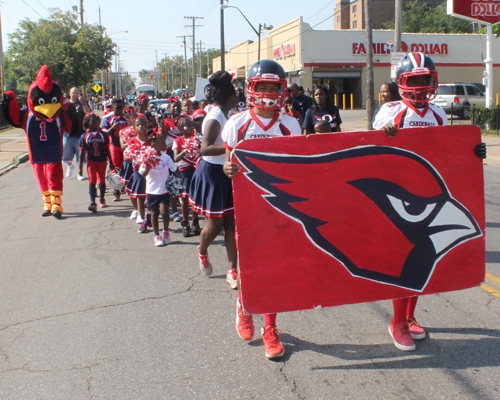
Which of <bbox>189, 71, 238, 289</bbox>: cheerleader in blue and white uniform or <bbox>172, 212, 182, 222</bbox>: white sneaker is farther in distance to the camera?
<bbox>172, 212, 182, 222</bbox>: white sneaker

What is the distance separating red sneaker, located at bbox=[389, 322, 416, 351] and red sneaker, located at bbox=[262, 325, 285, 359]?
796mm

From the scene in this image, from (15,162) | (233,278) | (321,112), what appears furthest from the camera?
(15,162)

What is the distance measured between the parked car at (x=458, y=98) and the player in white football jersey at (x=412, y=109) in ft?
75.1

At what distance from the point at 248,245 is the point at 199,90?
40.9ft

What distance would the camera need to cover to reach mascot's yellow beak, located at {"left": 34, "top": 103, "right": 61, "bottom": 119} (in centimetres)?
891

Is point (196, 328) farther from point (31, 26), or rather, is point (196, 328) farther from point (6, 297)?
point (31, 26)

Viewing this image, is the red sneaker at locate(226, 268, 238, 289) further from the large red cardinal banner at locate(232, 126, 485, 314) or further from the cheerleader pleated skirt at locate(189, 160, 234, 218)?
the large red cardinal banner at locate(232, 126, 485, 314)

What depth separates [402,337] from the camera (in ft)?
12.2

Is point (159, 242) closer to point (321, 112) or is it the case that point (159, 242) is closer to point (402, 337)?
point (321, 112)

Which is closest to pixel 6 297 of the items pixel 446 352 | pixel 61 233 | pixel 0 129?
pixel 61 233

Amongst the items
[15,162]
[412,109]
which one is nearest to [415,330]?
[412,109]

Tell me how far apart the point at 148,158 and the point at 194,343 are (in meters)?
3.44

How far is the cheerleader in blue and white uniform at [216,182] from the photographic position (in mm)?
4480

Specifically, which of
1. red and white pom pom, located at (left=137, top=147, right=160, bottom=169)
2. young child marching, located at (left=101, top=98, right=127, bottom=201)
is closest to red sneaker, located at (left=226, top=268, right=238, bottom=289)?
red and white pom pom, located at (left=137, top=147, right=160, bottom=169)
